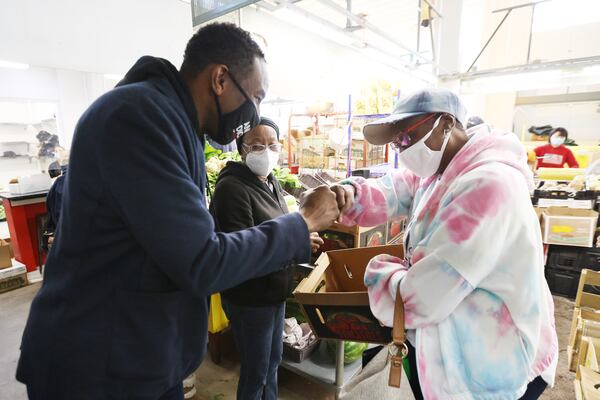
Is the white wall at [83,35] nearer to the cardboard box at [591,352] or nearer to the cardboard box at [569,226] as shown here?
the cardboard box at [569,226]

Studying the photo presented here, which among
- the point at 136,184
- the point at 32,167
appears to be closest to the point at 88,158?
the point at 136,184

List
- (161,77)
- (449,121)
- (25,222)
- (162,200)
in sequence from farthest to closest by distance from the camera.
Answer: (25,222)
(449,121)
(161,77)
(162,200)

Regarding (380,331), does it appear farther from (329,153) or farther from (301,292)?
(329,153)

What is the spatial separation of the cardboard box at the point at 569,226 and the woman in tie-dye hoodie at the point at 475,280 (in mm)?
3377

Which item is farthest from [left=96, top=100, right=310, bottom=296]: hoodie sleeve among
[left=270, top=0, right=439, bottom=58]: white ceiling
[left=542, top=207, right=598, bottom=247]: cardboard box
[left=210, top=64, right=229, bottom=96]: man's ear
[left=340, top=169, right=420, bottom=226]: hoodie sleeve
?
[left=270, top=0, right=439, bottom=58]: white ceiling

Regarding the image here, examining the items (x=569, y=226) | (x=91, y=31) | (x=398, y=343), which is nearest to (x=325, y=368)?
(x=398, y=343)

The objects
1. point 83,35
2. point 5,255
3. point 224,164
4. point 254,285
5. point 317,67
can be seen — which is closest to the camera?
point 254,285

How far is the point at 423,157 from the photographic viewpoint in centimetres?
118

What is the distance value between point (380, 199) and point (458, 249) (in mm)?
608

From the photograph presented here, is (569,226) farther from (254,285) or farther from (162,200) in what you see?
(162,200)

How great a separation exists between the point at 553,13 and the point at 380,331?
12268 mm

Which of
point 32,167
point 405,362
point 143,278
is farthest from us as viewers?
point 32,167

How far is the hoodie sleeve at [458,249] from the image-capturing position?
2.89 ft

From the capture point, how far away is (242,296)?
66.1 inches
